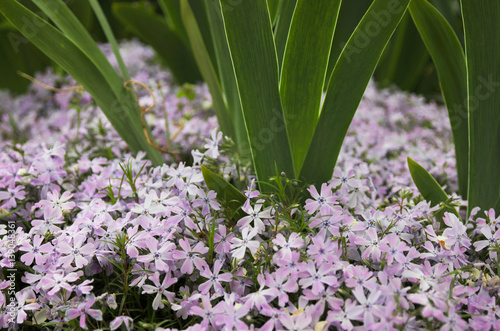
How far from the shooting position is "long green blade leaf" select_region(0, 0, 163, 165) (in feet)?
4.30

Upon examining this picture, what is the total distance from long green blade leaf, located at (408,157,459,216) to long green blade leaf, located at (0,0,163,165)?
98 cm

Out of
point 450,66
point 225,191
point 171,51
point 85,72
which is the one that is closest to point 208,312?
point 225,191

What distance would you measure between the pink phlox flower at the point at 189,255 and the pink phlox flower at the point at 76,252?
0.71 feet

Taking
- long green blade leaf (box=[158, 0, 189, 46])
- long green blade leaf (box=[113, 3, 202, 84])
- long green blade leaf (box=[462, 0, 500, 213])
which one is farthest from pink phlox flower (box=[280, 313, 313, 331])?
long green blade leaf (box=[113, 3, 202, 84])

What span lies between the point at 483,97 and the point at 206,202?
0.94m

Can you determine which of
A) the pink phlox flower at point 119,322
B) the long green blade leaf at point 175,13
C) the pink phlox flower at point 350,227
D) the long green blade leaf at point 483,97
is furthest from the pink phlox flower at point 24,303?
the long green blade leaf at point 175,13

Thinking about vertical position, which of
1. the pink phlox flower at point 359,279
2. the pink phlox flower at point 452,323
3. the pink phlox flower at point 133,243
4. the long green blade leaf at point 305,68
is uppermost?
the long green blade leaf at point 305,68

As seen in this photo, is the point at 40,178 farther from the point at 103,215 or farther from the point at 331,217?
the point at 331,217

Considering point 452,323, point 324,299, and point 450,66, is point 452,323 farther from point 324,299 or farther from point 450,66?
point 450,66

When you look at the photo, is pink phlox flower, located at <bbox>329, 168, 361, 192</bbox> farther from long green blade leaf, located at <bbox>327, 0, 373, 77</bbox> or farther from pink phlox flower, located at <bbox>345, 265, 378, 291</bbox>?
long green blade leaf, located at <bbox>327, 0, 373, 77</bbox>

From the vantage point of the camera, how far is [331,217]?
106 centimetres

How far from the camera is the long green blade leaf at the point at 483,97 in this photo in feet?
3.99

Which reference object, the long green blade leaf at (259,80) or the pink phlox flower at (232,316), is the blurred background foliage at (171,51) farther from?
the pink phlox flower at (232,316)

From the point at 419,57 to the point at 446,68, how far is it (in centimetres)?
169
